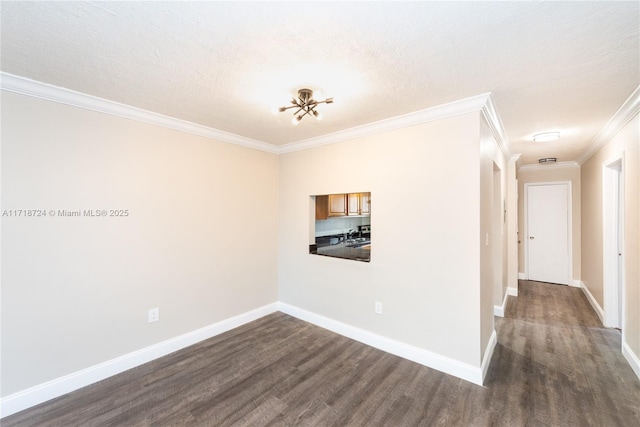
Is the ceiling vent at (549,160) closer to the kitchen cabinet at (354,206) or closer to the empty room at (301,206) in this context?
the empty room at (301,206)

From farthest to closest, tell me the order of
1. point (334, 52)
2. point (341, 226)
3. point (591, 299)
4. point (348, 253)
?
point (341, 226) < point (591, 299) < point (348, 253) < point (334, 52)

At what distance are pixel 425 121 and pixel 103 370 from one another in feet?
12.0

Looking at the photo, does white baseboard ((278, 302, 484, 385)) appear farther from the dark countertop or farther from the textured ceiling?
the textured ceiling

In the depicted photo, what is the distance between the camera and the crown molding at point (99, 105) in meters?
1.93

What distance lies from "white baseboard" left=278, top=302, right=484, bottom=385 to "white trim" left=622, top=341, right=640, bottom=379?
1106mm

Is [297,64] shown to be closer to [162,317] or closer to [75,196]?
[75,196]

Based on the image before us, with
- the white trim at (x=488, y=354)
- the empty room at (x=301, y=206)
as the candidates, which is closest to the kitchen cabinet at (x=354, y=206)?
the empty room at (x=301, y=206)

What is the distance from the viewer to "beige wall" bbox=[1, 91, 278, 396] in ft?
6.51

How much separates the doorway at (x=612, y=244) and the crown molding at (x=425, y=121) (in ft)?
4.10

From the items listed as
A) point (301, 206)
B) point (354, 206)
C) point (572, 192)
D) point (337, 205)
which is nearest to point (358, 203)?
point (354, 206)

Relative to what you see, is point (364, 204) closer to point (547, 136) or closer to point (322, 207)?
point (322, 207)

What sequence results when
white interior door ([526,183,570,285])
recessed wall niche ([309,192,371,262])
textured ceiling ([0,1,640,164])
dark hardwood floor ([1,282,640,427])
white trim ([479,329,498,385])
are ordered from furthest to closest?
white interior door ([526,183,570,285]) → recessed wall niche ([309,192,371,262]) → white trim ([479,329,498,385]) → dark hardwood floor ([1,282,640,427]) → textured ceiling ([0,1,640,164])

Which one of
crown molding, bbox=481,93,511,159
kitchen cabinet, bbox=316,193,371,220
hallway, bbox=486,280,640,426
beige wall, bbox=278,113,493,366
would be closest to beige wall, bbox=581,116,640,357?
hallway, bbox=486,280,640,426

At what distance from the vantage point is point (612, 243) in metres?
3.31
